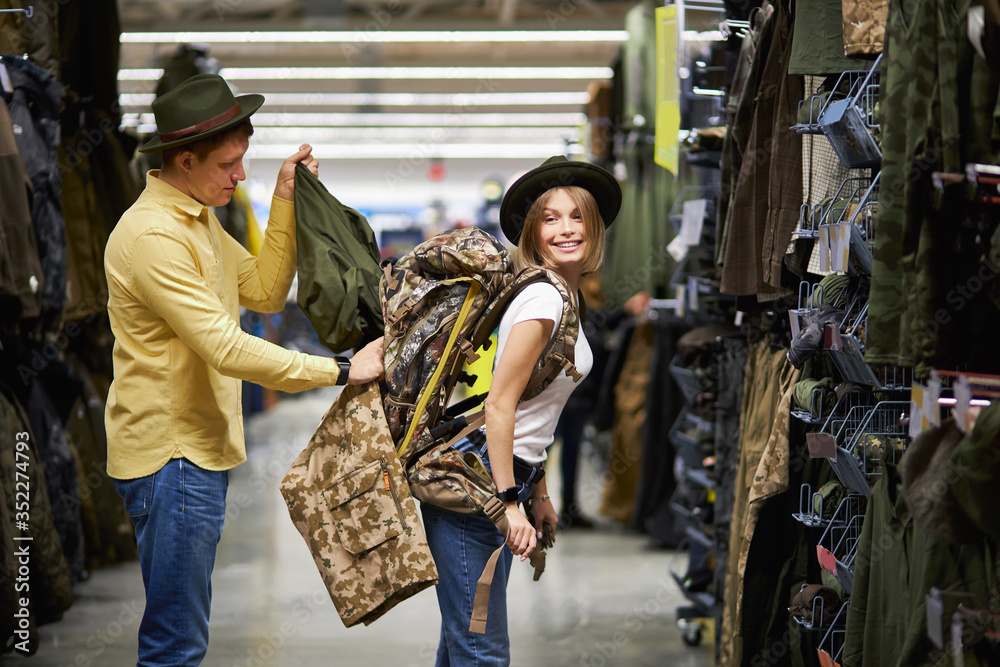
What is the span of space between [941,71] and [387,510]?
152cm

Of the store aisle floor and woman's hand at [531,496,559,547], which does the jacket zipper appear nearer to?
woman's hand at [531,496,559,547]

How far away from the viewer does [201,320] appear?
7.65 ft

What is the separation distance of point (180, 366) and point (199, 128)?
0.60 m

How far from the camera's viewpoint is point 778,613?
9.85 ft

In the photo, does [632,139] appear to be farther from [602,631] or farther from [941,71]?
[941,71]

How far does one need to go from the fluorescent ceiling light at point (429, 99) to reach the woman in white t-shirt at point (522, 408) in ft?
35.5

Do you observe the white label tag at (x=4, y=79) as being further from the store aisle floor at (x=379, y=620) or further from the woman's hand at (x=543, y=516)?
the woman's hand at (x=543, y=516)

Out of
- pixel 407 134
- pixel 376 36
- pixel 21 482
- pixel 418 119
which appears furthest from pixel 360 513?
pixel 407 134

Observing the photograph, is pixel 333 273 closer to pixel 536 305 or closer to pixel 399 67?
pixel 536 305

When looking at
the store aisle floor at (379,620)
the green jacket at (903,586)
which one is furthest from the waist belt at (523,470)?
the store aisle floor at (379,620)

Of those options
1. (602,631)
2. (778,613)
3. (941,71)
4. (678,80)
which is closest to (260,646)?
(602,631)

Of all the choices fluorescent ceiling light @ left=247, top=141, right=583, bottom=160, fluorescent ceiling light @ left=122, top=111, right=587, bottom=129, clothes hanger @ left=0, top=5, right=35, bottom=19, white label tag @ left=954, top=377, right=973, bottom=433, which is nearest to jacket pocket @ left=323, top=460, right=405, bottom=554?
white label tag @ left=954, top=377, right=973, bottom=433

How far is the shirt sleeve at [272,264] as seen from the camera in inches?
108

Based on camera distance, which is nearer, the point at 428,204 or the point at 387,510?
the point at 387,510
